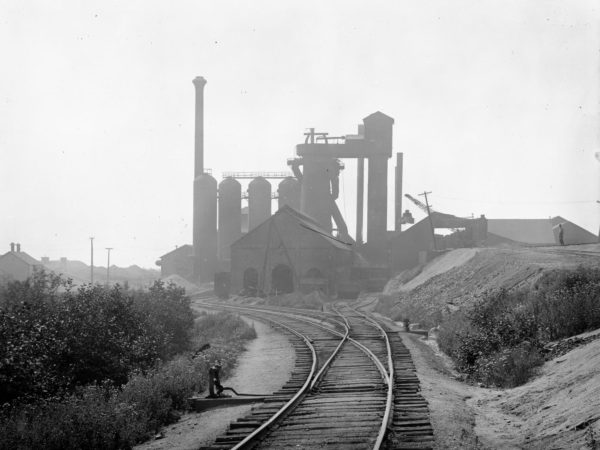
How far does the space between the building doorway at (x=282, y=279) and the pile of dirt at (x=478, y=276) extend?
1252 centimetres

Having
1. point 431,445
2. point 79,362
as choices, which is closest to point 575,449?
point 431,445

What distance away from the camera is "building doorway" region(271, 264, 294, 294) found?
49656mm

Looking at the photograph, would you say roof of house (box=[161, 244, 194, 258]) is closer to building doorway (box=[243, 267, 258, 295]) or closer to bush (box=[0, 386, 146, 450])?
building doorway (box=[243, 267, 258, 295])

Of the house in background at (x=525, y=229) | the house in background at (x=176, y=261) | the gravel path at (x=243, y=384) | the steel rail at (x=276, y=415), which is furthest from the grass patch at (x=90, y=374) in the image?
the house in background at (x=525, y=229)

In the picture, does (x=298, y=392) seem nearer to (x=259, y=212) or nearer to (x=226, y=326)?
(x=226, y=326)

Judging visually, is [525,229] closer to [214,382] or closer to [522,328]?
[522,328]

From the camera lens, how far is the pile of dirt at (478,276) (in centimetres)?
2422

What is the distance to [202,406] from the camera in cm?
1185

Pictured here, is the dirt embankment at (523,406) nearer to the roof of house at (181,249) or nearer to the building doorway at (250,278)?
the building doorway at (250,278)

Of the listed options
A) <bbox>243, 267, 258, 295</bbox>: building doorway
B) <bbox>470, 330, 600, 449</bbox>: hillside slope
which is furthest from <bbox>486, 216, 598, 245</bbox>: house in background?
<bbox>470, 330, 600, 449</bbox>: hillside slope

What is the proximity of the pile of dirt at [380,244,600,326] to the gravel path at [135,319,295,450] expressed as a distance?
752 cm

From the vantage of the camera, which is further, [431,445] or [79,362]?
[79,362]

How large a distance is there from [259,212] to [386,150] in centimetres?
1622

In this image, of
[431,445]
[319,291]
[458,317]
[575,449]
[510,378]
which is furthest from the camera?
[319,291]
